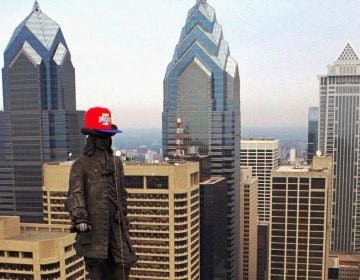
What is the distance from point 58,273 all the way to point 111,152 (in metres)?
32.8

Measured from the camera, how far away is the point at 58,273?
3922 cm

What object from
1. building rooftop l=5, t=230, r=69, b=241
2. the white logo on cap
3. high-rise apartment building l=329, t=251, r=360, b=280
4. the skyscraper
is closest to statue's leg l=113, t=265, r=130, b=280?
the white logo on cap

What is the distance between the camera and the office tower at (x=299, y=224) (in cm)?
6378

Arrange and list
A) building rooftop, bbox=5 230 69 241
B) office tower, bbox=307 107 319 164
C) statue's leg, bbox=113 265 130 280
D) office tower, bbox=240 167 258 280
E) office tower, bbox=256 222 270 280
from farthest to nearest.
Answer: office tower, bbox=307 107 319 164 < office tower, bbox=256 222 270 280 < office tower, bbox=240 167 258 280 < building rooftop, bbox=5 230 69 241 < statue's leg, bbox=113 265 130 280

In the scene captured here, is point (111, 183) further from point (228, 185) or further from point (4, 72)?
point (4, 72)

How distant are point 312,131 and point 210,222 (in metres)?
89.8

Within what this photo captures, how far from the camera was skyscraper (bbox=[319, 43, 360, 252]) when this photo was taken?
13275cm

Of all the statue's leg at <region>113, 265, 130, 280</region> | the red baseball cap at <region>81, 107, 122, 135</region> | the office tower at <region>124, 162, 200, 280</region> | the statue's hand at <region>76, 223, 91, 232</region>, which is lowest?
the office tower at <region>124, 162, 200, 280</region>

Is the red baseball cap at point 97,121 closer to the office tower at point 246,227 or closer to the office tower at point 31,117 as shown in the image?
the office tower at point 246,227

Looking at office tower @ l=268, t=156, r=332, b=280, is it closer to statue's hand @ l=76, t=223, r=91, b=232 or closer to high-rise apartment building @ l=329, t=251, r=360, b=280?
high-rise apartment building @ l=329, t=251, r=360, b=280

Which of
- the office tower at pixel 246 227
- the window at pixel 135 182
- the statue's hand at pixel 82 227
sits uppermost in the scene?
the statue's hand at pixel 82 227

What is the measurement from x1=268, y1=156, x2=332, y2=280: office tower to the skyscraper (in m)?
71.9

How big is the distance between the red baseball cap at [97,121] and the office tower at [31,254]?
31.0 m

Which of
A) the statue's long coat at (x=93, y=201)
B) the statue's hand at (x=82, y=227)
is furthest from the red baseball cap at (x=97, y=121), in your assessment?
the statue's hand at (x=82, y=227)
